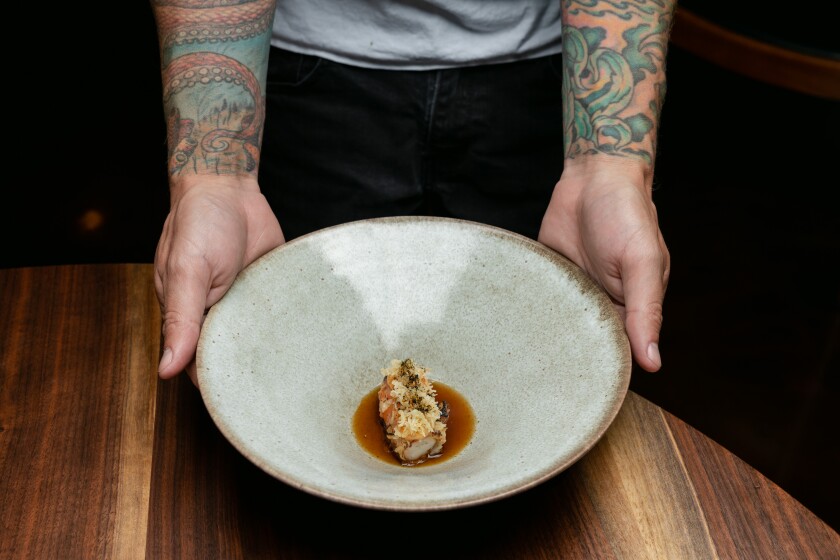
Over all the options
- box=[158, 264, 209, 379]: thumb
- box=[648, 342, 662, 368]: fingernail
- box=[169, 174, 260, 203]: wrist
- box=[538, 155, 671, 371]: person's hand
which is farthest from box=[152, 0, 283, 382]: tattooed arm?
box=[648, 342, 662, 368]: fingernail

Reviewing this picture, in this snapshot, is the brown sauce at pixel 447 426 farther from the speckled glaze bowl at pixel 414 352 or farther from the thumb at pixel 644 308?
the thumb at pixel 644 308

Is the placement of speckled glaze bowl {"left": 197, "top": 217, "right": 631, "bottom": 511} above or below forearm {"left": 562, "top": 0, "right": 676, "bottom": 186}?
below

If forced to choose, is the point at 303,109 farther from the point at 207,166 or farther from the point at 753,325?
the point at 753,325

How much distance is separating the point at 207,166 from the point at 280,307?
278mm

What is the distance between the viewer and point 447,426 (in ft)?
3.77

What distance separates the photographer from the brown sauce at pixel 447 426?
1096 mm

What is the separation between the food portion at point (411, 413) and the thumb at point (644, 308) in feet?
0.83

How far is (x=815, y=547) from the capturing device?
97 centimetres

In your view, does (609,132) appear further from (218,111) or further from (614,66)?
(218,111)

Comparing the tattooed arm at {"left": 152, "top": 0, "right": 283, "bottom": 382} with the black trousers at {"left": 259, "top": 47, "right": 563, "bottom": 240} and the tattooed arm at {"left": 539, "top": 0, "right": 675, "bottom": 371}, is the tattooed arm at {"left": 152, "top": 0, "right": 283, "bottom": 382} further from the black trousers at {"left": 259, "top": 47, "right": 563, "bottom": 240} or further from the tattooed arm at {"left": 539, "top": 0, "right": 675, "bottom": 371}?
the tattooed arm at {"left": 539, "top": 0, "right": 675, "bottom": 371}

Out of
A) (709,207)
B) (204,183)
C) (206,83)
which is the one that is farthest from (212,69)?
(709,207)

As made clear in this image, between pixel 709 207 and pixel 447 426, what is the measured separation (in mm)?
1916

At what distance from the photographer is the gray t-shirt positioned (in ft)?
4.75

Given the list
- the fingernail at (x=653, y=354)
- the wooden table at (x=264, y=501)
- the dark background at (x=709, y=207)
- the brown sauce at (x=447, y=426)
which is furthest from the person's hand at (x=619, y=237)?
the dark background at (x=709, y=207)
